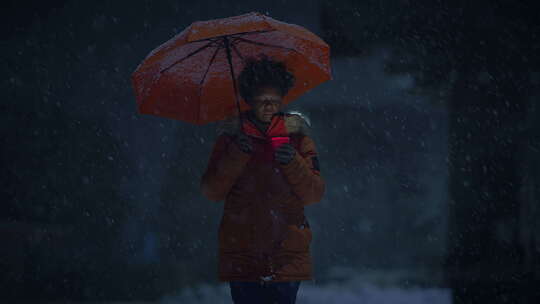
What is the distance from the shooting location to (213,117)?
3.50m

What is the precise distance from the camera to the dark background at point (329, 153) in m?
7.42

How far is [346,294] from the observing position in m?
7.55

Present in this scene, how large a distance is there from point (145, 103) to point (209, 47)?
0.49 meters

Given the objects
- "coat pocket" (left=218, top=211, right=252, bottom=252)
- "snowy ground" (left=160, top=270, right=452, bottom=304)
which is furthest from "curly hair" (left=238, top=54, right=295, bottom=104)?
"snowy ground" (left=160, top=270, right=452, bottom=304)

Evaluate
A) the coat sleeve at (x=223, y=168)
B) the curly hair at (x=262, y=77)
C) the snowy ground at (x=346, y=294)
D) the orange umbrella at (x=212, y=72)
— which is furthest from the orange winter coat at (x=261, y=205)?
the snowy ground at (x=346, y=294)

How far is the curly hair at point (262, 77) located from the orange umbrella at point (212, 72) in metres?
0.11

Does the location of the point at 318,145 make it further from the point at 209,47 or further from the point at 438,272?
the point at 209,47

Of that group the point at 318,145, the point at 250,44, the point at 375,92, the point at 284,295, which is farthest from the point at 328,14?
the point at 284,295

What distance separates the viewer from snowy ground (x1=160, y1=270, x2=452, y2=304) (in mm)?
7227

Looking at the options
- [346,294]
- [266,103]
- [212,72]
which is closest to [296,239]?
[266,103]

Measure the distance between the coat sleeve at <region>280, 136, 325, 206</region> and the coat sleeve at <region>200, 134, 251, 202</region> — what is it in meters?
0.22

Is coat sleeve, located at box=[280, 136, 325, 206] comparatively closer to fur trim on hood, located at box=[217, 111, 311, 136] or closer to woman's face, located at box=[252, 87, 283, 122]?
fur trim on hood, located at box=[217, 111, 311, 136]

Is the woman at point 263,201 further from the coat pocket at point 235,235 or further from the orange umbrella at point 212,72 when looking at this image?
the orange umbrella at point 212,72

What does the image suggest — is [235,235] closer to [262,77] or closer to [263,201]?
[263,201]
